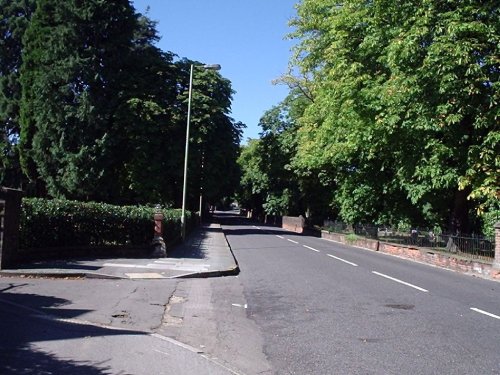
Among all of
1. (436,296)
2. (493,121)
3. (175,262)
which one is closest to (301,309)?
(436,296)

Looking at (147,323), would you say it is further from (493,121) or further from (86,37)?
(86,37)

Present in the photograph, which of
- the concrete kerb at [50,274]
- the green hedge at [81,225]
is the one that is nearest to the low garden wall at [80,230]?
the green hedge at [81,225]

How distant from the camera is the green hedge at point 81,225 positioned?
15.1 metres

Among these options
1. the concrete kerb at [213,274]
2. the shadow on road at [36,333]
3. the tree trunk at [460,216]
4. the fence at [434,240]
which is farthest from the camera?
the tree trunk at [460,216]

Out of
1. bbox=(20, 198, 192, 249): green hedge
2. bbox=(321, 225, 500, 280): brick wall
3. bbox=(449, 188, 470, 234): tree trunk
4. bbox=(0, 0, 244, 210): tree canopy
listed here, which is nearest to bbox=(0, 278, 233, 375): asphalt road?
bbox=(20, 198, 192, 249): green hedge

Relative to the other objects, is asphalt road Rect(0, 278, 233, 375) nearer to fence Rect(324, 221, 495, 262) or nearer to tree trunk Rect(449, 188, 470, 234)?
fence Rect(324, 221, 495, 262)

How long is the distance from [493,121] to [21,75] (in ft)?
98.4

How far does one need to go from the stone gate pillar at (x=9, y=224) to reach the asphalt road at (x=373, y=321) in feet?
19.1

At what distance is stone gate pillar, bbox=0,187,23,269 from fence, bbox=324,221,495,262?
594 inches

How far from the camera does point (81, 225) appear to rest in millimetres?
17000

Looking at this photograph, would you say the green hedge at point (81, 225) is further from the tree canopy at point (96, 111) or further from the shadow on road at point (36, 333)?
the tree canopy at point (96, 111)

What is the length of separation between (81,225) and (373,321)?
35.4 ft

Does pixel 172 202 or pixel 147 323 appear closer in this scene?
pixel 147 323

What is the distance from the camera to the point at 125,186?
39.5 m
